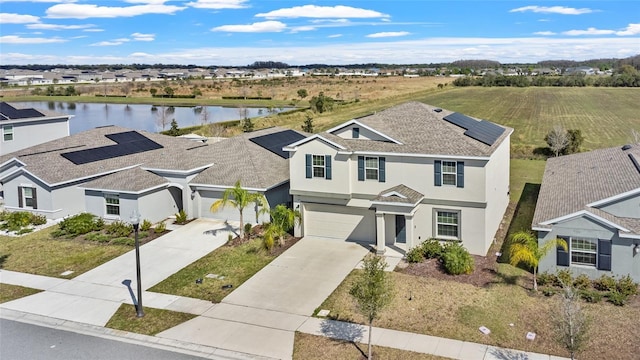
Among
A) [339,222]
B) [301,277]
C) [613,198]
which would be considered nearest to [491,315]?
[613,198]

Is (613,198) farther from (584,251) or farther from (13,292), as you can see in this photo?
(13,292)

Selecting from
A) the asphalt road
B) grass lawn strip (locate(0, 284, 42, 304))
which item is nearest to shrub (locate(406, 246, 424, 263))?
the asphalt road

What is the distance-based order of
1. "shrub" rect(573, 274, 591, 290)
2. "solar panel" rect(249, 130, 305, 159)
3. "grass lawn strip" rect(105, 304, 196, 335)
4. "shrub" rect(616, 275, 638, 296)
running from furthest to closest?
1. "solar panel" rect(249, 130, 305, 159)
2. "shrub" rect(573, 274, 591, 290)
3. "shrub" rect(616, 275, 638, 296)
4. "grass lawn strip" rect(105, 304, 196, 335)

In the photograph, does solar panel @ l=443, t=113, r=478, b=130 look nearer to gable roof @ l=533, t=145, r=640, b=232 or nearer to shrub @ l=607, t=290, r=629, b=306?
gable roof @ l=533, t=145, r=640, b=232

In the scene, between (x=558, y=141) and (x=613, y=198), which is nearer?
(x=613, y=198)

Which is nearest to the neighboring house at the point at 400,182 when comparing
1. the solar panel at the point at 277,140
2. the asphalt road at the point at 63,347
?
the solar panel at the point at 277,140

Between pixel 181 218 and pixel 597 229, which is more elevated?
pixel 597 229
